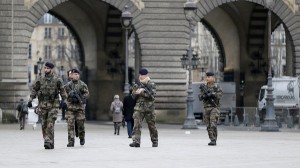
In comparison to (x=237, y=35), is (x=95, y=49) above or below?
below

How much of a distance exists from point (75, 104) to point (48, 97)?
1.28m

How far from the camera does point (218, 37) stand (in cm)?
7231

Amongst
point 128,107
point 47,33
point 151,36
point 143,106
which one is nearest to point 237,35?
point 151,36

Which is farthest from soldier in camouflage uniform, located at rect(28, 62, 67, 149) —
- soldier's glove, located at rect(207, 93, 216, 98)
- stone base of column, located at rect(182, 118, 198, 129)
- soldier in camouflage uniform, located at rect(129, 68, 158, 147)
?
stone base of column, located at rect(182, 118, 198, 129)

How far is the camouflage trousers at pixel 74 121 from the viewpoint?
2878 centimetres

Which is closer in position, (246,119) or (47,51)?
(246,119)

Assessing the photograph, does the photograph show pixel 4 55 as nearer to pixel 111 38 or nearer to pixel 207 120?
pixel 111 38

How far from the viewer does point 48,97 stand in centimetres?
2791

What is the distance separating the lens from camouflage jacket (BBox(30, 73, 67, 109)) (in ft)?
91.5

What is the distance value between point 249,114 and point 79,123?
27.1 metres

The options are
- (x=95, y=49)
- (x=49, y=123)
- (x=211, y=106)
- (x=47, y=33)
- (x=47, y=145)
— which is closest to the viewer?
(x=47, y=145)

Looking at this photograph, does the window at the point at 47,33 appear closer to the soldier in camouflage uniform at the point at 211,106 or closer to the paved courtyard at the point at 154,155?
the paved courtyard at the point at 154,155

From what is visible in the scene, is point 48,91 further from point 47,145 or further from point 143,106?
point 143,106

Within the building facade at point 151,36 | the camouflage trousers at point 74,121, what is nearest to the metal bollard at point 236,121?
the building facade at point 151,36
